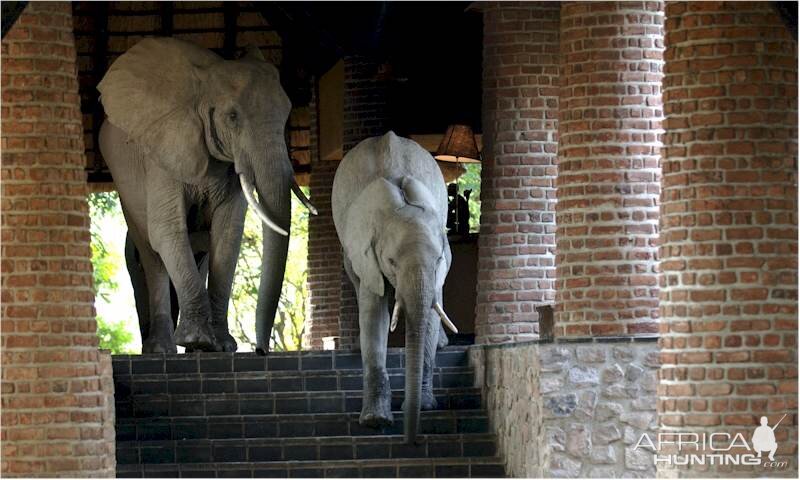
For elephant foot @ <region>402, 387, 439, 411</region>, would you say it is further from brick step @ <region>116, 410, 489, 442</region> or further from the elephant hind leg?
the elephant hind leg

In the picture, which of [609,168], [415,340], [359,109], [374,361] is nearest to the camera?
[415,340]

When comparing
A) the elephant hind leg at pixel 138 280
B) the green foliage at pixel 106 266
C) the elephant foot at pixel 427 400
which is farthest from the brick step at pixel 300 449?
the green foliage at pixel 106 266

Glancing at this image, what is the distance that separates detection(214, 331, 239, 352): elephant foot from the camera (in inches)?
558

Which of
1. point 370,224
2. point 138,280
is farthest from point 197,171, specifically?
point 370,224

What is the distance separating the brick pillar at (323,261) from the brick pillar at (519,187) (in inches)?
209

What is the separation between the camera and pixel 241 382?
13.1 meters

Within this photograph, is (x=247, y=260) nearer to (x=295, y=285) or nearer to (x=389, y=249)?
(x=295, y=285)

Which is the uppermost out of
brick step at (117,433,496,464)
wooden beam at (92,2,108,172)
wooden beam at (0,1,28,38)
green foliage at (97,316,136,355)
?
wooden beam at (92,2,108,172)

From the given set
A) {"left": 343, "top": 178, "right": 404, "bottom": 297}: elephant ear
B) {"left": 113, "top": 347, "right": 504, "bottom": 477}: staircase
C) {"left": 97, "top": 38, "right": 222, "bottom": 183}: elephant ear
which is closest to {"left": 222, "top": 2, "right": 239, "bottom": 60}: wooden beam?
{"left": 97, "top": 38, "right": 222, "bottom": 183}: elephant ear

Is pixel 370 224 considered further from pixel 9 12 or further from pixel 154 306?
pixel 9 12

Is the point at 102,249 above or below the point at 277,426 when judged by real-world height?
above

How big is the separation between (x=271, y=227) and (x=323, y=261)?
6.13 metres

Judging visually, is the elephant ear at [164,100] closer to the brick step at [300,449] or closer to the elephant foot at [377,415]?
the brick step at [300,449]

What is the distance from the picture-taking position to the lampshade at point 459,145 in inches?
701
